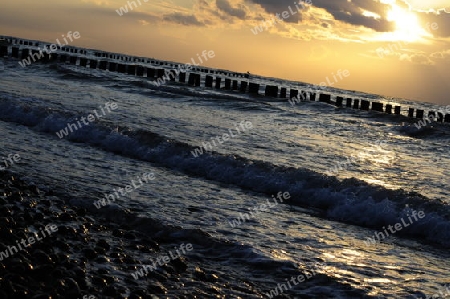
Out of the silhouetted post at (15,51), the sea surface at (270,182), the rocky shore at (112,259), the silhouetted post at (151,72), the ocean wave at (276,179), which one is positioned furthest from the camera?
the silhouetted post at (15,51)

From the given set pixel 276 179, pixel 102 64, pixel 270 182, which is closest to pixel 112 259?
pixel 270 182

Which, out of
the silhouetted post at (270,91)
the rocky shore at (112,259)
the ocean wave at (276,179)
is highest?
the silhouetted post at (270,91)

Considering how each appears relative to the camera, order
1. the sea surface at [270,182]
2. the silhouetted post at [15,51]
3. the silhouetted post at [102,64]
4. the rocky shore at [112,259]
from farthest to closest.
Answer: the silhouetted post at [102,64]
the silhouetted post at [15,51]
the sea surface at [270,182]
the rocky shore at [112,259]

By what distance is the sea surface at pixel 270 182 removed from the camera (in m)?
6.31

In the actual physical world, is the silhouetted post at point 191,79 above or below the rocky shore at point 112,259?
above

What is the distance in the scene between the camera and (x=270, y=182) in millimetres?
10242

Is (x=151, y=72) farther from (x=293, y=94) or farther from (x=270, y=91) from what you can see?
(x=293, y=94)

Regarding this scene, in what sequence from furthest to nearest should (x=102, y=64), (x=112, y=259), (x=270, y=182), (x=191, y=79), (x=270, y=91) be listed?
1. (x=102, y=64)
2. (x=191, y=79)
3. (x=270, y=91)
4. (x=270, y=182)
5. (x=112, y=259)

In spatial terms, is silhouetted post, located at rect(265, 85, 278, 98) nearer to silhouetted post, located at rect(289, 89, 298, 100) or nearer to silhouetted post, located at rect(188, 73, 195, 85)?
silhouetted post, located at rect(289, 89, 298, 100)

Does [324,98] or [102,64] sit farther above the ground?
[102,64]

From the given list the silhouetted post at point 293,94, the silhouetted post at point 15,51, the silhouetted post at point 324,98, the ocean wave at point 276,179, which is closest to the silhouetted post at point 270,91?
the silhouetted post at point 293,94

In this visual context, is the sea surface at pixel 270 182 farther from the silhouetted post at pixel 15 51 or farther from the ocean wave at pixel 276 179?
the silhouetted post at pixel 15 51

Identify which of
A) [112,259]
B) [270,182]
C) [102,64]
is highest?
[102,64]

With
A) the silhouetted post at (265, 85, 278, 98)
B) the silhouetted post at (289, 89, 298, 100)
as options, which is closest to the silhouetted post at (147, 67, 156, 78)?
the silhouetted post at (265, 85, 278, 98)
